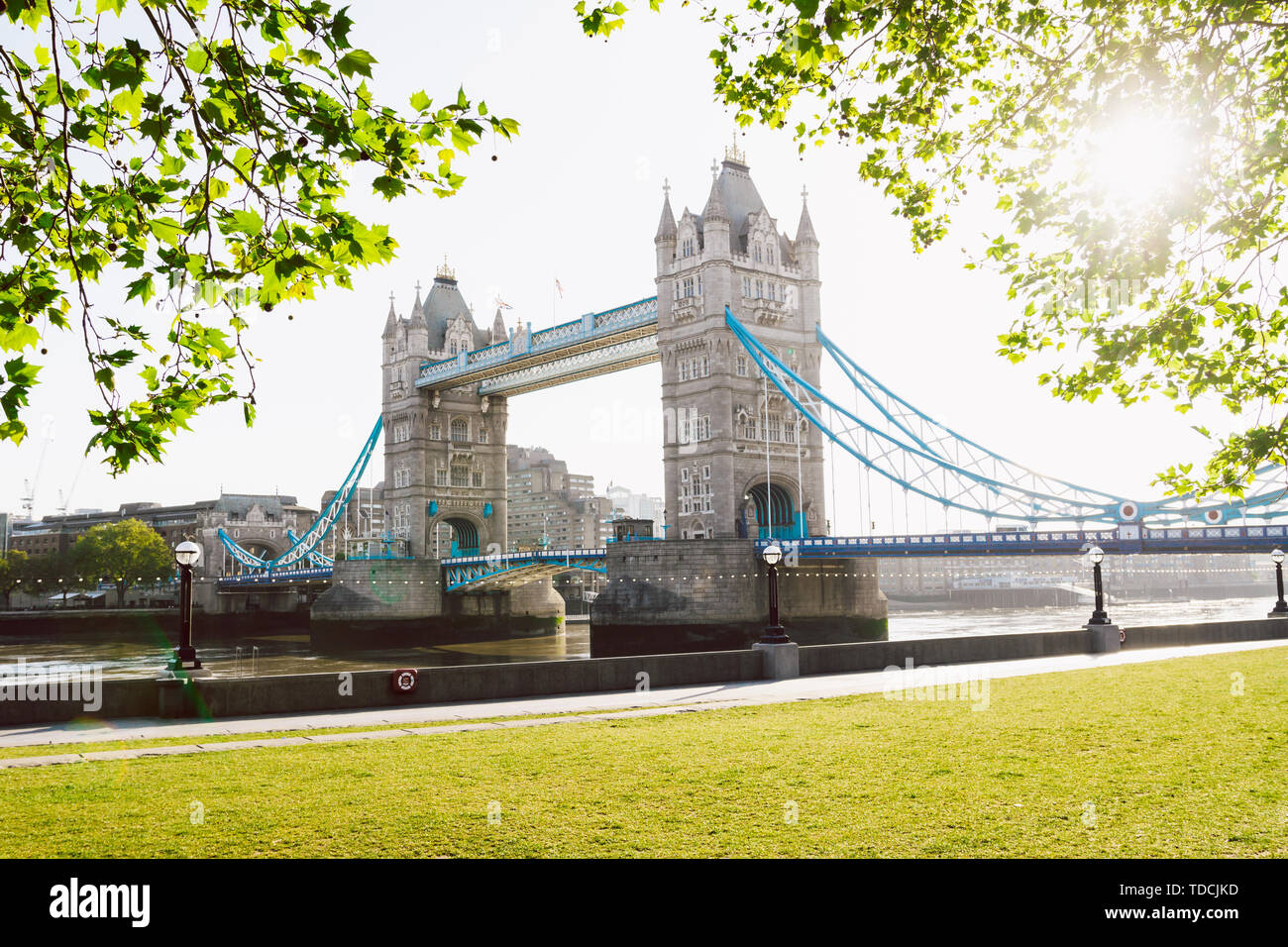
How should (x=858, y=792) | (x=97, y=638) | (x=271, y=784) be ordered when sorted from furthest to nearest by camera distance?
1. (x=97, y=638)
2. (x=271, y=784)
3. (x=858, y=792)

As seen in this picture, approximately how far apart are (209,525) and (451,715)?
122724 mm

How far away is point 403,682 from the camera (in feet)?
55.7

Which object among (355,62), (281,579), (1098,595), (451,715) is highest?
(355,62)

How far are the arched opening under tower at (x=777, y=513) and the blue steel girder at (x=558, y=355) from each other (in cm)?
1052

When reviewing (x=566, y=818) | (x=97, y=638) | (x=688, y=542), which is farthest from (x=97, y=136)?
(x=97, y=638)

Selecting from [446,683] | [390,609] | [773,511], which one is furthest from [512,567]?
[446,683]

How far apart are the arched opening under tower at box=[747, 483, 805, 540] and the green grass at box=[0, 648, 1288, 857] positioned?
4152cm

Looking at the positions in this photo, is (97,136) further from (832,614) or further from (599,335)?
(599,335)

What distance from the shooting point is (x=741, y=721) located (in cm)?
1347
